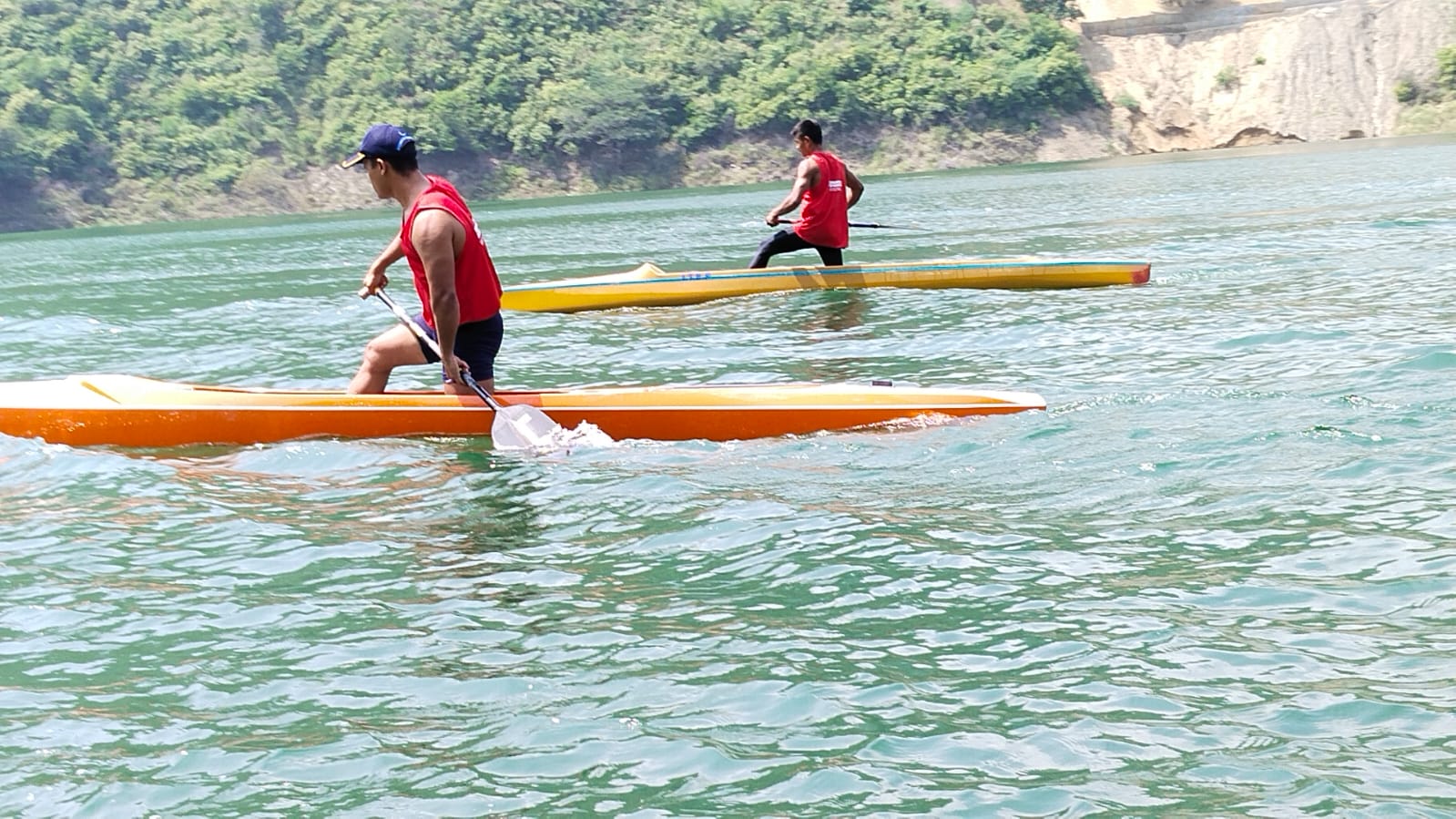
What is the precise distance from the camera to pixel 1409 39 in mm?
76500

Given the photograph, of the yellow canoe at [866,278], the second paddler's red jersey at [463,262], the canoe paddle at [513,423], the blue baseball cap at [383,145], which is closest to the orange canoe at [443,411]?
the canoe paddle at [513,423]

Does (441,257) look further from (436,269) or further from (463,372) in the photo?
(463,372)

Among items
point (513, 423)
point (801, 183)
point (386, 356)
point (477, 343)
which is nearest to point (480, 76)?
point (801, 183)

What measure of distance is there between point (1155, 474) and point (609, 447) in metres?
3.33

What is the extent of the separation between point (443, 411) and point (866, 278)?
28.2ft

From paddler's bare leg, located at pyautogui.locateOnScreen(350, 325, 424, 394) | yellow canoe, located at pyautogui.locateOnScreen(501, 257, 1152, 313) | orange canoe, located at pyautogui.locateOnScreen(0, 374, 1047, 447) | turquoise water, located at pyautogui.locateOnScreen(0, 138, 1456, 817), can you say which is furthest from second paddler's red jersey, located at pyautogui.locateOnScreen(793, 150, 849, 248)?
paddler's bare leg, located at pyautogui.locateOnScreen(350, 325, 424, 394)

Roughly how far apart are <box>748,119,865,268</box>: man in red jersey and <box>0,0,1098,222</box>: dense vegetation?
55.7m

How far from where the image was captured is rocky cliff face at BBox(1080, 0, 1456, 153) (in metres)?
74.4

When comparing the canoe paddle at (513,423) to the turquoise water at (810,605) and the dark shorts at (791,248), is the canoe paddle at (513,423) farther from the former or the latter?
the dark shorts at (791,248)

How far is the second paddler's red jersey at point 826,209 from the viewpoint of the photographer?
16953mm

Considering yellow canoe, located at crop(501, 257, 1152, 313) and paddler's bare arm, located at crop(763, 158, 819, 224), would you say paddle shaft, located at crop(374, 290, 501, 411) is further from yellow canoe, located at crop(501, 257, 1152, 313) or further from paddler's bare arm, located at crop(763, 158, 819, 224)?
yellow canoe, located at crop(501, 257, 1152, 313)

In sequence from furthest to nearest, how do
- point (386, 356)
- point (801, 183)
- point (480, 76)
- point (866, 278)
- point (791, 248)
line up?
1. point (480, 76)
2. point (791, 248)
3. point (866, 278)
4. point (801, 183)
5. point (386, 356)

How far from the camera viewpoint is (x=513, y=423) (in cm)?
941

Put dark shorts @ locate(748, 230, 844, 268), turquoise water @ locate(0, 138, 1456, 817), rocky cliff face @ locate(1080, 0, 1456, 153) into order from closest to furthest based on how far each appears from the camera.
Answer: turquoise water @ locate(0, 138, 1456, 817) < dark shorts @ locate(748, 230, 844, 268) < rocky cliff face @ locate(1080, 0, 1456, 153)
